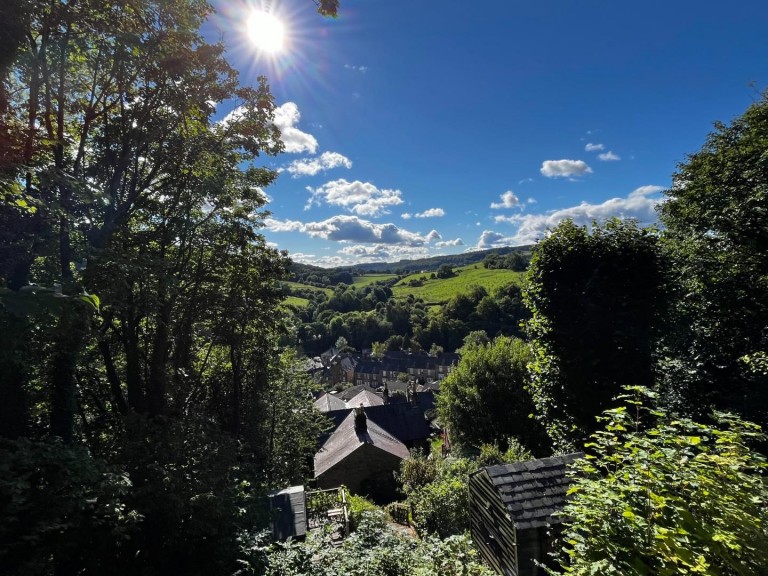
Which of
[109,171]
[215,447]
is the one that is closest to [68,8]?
[109,171]

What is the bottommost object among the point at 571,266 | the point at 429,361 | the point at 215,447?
the point at 429,361

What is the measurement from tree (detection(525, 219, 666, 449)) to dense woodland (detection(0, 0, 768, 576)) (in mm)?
55

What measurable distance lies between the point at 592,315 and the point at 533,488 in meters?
4.34

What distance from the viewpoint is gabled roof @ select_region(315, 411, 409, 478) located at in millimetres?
24062

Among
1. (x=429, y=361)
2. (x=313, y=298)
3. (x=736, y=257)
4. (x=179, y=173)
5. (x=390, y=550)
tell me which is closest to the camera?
(x=390, y=550)

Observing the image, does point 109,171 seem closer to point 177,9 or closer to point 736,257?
point 177,9

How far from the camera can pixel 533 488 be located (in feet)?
25.4

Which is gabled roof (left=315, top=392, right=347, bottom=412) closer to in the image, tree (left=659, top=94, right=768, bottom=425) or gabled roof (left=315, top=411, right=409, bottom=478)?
gabled roof (left=315, top=411, right=409, bottom=478)

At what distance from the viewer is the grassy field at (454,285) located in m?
115

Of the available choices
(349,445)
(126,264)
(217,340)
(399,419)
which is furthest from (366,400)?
(126,264)

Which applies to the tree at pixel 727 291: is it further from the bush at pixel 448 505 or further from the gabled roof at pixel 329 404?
the gabled roof at pixel 329 404

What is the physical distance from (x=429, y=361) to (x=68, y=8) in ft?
282

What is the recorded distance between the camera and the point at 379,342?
384 feet

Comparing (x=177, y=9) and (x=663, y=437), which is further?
(x=177, y=9)
